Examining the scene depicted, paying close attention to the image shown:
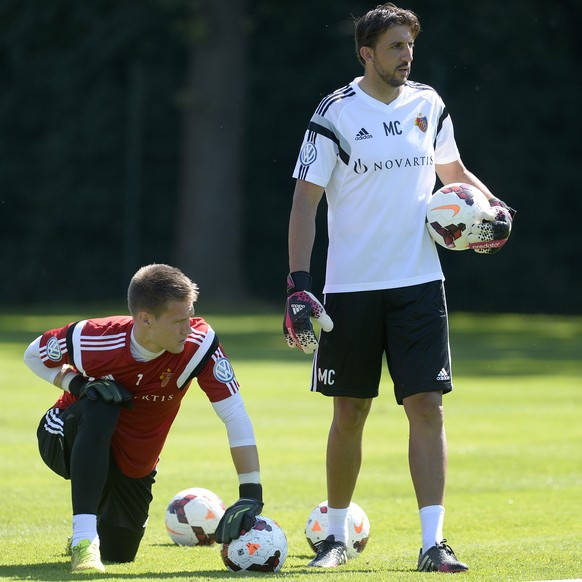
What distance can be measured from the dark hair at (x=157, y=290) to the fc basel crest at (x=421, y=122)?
1263mm

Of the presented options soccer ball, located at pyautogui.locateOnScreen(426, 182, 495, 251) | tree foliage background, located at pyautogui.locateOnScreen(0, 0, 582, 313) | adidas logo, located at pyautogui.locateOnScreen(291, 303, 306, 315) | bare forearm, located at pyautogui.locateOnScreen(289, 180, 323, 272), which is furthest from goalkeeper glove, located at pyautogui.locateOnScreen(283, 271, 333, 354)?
tree foliage background, located at pyautogui.locateOnScreen(0, 0, 582, 313)

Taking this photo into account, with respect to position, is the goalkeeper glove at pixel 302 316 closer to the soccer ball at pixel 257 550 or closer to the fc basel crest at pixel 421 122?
the soccer ball at pixel 257 550

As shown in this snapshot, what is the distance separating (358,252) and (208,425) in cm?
558

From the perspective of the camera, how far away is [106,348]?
18.7 ft

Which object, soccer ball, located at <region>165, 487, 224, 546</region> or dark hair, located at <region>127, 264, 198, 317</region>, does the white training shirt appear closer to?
dark hair, located at <region>127, 264, 198, 317</region>

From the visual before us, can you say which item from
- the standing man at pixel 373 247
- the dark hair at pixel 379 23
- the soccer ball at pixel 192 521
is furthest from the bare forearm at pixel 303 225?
the soccer ball at pixel 192 521

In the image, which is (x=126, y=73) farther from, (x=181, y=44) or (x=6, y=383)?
(x=6, y=383)

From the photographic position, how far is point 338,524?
19.6 ft

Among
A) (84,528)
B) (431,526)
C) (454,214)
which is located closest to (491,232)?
(454,214)

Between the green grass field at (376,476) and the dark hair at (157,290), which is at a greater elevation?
the dark hair at (157,290)

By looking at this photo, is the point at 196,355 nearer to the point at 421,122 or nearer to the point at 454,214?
the point at 454,214

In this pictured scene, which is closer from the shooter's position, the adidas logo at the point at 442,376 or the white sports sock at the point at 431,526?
the white sports sock at the point at 431,526

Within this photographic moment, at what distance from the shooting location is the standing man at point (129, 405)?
546 centimetres

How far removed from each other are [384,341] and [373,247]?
1.36ft
